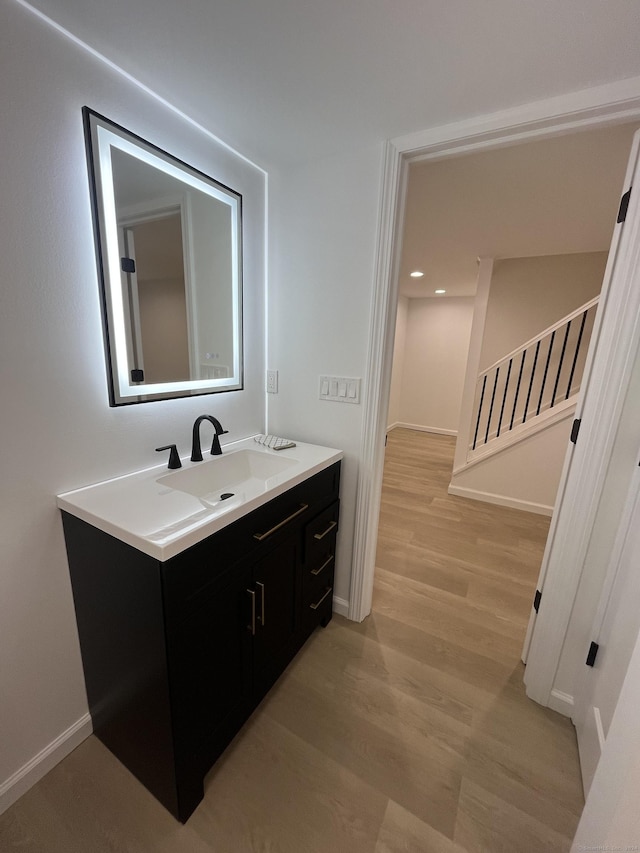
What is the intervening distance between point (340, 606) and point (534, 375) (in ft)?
10.6

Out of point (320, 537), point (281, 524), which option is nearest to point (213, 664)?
point (281, 524)

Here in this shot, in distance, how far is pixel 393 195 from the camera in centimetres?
135

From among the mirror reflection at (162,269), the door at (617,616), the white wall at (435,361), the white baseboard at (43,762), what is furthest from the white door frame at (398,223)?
the white wall at (435,361)

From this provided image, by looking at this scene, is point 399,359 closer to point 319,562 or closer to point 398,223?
point 398,223

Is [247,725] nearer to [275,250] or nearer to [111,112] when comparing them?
[275,250]

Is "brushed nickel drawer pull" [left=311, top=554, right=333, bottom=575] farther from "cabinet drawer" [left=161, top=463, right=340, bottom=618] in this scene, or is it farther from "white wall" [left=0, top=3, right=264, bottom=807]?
"white wall" [left=0, top=3, right=264, bottom=807]

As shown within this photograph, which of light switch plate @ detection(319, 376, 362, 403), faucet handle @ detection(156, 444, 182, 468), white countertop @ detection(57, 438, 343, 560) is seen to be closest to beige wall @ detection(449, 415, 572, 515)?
light switch plate @ detection(319, 376, 362, 403)

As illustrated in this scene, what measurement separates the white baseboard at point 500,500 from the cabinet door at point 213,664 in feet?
9.29

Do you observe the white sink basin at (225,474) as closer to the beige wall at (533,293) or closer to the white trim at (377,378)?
the white trim at (377,378)

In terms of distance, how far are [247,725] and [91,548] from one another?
36.9 inches

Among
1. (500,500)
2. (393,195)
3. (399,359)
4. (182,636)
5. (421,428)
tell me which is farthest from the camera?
(421,428)

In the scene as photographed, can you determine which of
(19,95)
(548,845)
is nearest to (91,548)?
(19,95)

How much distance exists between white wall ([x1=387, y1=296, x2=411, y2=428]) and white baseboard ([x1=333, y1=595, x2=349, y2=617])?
13.5ft

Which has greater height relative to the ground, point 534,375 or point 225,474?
point 534,375
